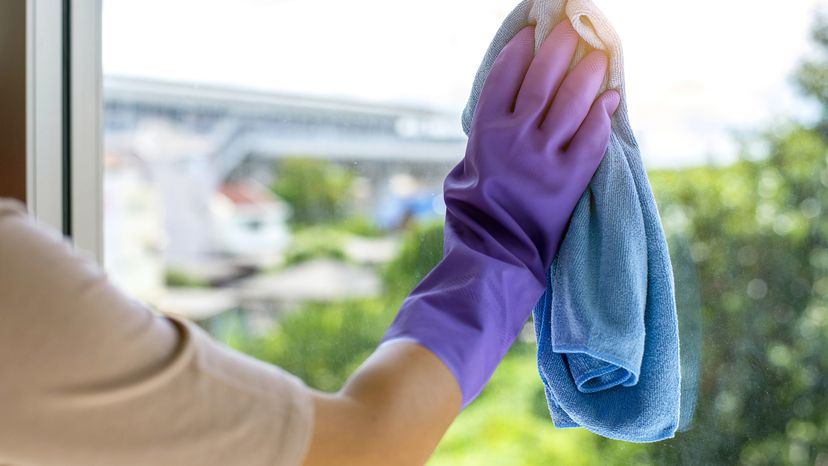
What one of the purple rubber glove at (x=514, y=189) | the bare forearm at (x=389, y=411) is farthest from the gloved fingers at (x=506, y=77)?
the bare forearm at (x=389, y=411)

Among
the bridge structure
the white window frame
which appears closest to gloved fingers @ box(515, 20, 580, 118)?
the bridge structure

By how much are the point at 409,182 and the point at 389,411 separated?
47 centimetres

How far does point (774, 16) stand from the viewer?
73 centimetres

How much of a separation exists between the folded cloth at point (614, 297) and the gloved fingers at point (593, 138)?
1 centimetres

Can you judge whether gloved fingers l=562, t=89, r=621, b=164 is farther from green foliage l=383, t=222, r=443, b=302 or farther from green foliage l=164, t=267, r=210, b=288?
green foliage l=164, t=267, r=210, b=288

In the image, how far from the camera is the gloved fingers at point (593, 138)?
0.70m

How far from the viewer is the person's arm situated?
0.60m

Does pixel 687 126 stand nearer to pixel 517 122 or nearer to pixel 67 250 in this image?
pixel 517 122

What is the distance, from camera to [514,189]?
69cm

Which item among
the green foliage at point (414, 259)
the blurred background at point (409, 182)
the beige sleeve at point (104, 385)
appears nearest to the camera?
the beige sleeve at point (104, 385)

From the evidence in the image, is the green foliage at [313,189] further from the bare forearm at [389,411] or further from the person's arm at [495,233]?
the bare forearm at [389,411]

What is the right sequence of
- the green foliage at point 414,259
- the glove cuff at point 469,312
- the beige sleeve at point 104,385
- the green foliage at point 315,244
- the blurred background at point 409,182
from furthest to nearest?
the green foliage at point 315,244, the green foliage at point 414,259, the blurred background at point 409,182, the glove cuff at point 469,312, the beige sleeve at point 104,385

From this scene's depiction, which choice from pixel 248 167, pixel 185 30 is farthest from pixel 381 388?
pixel 185 30

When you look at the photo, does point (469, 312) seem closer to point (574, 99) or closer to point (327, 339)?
point (574, 99)
